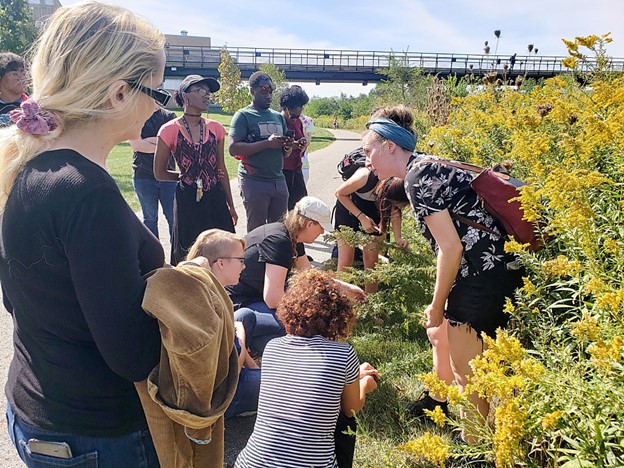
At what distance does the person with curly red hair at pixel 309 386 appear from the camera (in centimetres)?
211

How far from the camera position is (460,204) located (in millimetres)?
2330

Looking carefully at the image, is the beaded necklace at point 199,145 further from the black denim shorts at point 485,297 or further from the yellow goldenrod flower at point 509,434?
the yellow goldenrod flower at point 509,434

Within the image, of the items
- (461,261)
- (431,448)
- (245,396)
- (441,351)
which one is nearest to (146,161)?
(245,396)

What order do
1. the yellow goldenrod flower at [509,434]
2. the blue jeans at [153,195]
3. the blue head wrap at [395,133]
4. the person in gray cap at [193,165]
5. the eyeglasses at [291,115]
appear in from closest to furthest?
the yellow goldenrod flower at [509,434]
the blue head wrap at [395,133]
the person in gray cap at [193,165]
the blue jeans at [153,195]
the eyeglasses at [291,115]

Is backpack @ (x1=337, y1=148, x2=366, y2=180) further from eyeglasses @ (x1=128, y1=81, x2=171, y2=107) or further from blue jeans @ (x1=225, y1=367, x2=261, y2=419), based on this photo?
eyeglasses @ (x1=128, y1=81, x2=171, y2=107)

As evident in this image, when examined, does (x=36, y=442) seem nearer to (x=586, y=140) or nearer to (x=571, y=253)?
(x=571, y=253)

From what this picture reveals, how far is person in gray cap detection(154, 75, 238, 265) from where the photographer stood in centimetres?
403

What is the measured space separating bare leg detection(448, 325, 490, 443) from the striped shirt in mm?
531

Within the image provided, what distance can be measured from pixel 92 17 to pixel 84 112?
207mm

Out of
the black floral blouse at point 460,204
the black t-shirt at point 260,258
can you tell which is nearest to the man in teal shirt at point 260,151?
the black t-shirt at point 260,258

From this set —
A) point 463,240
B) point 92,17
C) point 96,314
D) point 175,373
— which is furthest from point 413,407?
point 92,17

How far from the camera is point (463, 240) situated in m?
2.39

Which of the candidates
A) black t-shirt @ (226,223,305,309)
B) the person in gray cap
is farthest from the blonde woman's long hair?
the person in gray cap

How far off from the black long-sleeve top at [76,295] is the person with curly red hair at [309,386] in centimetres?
93
